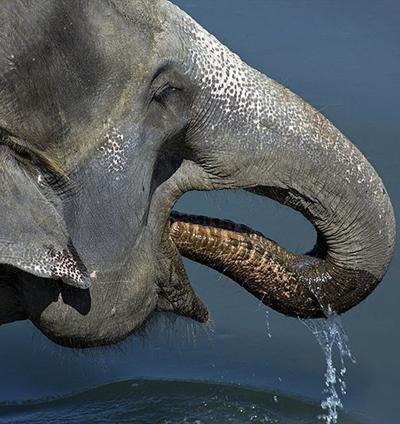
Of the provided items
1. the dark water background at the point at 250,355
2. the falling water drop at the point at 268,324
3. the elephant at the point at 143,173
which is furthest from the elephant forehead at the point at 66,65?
the falling water drop at the point at 268,324

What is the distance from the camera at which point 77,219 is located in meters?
3.27

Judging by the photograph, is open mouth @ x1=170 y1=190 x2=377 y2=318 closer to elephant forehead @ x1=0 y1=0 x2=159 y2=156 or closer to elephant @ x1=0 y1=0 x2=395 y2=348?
elephant @ x1=0 y1=0 x2=395 y2=348

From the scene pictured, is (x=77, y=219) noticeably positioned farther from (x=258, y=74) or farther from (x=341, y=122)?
(x=341, y=122)

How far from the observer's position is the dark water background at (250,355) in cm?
470

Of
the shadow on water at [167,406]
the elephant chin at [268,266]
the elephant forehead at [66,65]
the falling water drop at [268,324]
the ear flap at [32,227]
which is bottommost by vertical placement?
the shadow on water at [167,406]

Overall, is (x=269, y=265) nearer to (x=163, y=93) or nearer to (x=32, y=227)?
(x=163, y=93)

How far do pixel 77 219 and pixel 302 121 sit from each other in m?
0.50

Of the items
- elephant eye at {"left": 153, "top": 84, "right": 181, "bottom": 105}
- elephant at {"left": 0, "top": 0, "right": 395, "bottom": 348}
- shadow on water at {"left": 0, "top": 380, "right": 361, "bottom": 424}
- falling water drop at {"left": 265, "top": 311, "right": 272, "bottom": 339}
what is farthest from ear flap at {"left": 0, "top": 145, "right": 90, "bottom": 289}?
falling water drop at {"left": 265, "top": 311, "right": 272, "bottom": 339}

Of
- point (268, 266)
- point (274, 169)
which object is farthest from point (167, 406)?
point (274, 169)

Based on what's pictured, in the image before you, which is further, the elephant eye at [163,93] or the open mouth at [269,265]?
the open mouth at [269,265]

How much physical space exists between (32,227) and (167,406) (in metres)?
1.67

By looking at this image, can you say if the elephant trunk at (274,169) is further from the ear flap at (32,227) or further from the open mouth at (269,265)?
the ear flap at (32,227)

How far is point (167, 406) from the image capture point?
4699 millimetres

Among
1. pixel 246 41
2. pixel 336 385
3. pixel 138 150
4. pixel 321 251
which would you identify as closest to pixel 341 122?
pixel 246 41
